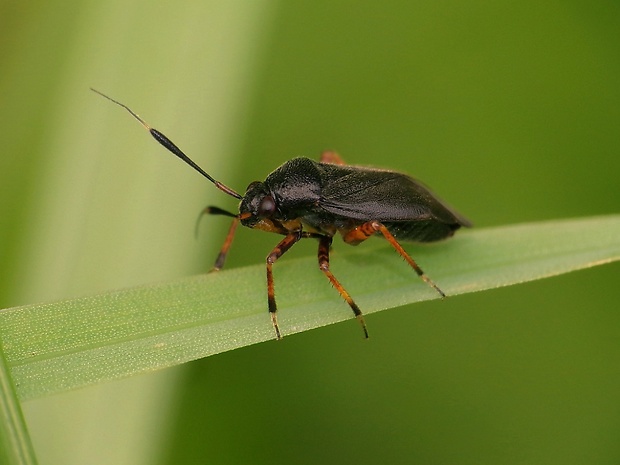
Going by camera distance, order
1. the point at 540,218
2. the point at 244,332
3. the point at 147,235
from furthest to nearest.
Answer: the point at 540,218 < the point at 147,235 < the point at 244,332

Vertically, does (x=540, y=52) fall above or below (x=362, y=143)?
above

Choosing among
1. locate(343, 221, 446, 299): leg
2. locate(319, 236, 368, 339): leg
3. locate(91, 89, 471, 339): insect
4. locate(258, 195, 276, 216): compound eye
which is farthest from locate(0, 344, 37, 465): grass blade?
locate(343, 221, 446, 299): leg

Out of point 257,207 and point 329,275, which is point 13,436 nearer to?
point 329,275

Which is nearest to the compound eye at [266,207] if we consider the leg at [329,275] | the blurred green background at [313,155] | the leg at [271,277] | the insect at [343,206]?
the insect at [343,206]

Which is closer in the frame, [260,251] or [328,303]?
[328,303]

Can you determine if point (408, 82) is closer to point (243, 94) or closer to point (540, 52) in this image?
point (540, 52)

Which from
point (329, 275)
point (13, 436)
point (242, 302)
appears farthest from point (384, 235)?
point (13, 436)

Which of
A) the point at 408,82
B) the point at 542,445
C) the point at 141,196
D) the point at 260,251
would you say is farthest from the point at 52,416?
the point at 408,82

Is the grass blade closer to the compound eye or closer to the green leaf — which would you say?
the green leaf
